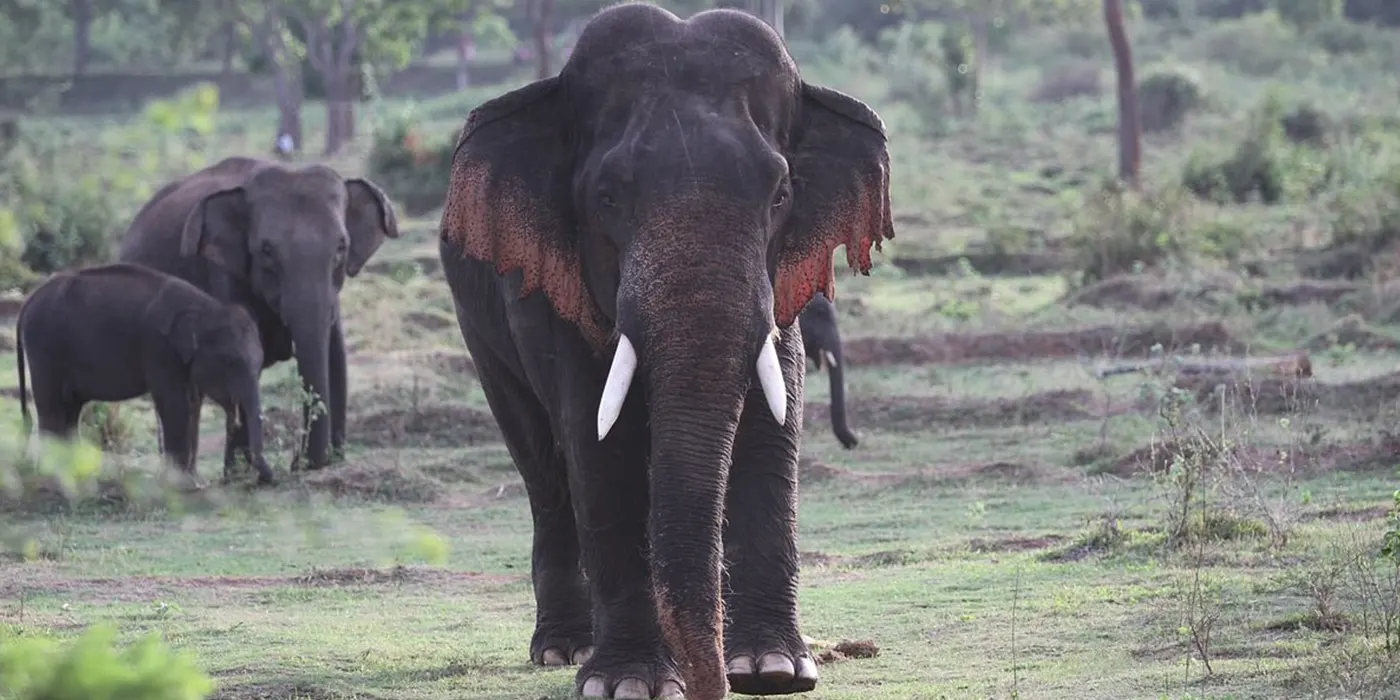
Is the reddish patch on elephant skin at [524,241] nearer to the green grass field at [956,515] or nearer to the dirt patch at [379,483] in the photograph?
the green grass field at [956,515]

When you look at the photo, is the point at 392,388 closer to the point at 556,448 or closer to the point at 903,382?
the point at 903,382

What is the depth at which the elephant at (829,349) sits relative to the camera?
1441cm

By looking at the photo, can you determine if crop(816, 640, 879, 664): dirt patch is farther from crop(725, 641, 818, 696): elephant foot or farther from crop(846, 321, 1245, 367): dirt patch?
crop(846, 321, 1245, 367): dirt patch

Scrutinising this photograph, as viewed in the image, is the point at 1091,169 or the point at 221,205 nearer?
the point at 221,205

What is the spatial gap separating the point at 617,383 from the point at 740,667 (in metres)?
0.91

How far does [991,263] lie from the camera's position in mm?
26094

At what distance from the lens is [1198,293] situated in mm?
20812

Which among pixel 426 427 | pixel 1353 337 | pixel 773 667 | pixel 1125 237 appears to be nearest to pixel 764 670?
pixel 773 667

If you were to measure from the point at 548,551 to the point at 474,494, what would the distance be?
566 centimetres

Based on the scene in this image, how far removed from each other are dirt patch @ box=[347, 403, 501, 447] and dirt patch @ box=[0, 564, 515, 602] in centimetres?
513


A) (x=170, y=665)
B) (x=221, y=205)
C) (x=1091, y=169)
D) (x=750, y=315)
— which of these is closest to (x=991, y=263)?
(x=1091, y=169)

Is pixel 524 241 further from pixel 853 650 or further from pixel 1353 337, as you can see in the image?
pixel 1353 337

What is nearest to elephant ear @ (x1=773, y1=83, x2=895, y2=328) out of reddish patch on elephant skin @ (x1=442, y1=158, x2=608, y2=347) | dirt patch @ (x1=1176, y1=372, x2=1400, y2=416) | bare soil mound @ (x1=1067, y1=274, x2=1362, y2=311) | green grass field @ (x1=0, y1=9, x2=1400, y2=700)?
reddish patch on elephant skin @ (x1=442, y1=158, x2=608, y2=347)

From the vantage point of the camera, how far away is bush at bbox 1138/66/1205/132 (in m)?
44.2
